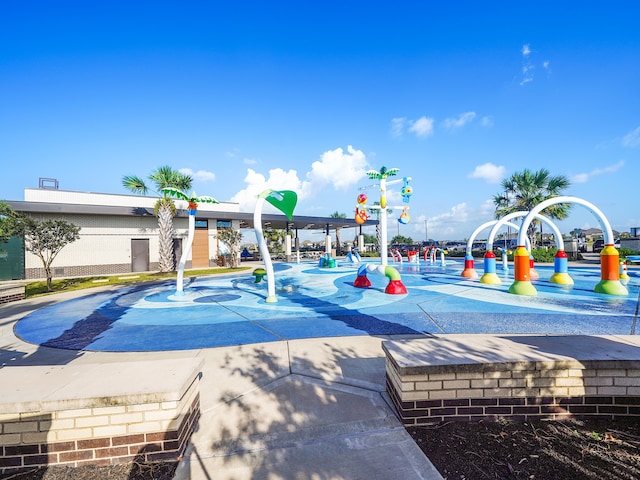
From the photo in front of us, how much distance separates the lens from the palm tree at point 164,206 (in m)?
22.2

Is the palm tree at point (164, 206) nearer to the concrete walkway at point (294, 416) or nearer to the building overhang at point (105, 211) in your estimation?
the building overhang at point (105, 211)

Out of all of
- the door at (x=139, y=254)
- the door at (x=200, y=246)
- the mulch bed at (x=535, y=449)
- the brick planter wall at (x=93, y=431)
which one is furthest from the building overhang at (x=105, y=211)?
the mulch bed at (x=535, y=449)

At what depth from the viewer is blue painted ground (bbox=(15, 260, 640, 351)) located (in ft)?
21.9

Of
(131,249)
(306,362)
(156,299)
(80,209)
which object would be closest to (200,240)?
(131,249)

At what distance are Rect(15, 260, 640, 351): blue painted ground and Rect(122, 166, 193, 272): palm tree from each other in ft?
30.8

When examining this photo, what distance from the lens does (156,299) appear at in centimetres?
1204

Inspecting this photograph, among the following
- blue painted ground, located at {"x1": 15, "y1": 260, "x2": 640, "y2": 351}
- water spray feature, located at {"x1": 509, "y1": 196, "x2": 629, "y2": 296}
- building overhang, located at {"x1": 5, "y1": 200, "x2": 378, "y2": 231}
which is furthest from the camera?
building overhang, located at {"x1": 5, "y1": 200, "x2": 378, "y2": 231}

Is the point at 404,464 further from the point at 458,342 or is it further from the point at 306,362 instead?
the point at 306,362

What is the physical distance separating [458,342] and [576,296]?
9.89m

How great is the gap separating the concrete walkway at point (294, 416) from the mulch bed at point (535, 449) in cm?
29

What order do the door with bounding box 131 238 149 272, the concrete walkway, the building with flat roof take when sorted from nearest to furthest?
the concrete walkway
the building with flat roof
the door with bounding box 131 238 149 272

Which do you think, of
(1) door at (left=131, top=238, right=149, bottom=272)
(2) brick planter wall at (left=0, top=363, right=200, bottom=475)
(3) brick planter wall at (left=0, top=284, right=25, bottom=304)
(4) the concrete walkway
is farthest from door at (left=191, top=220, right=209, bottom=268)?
(2) brick planter wall at (left=0, top=363, right=200, bottom=475)

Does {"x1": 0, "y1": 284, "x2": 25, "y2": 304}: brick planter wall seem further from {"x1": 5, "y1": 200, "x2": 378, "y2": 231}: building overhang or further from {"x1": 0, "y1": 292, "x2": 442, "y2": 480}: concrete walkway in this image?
{"x1": 0, "y1": 292, "x2": 442, "y2": 480}: concrete walkway

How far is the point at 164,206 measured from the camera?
882 inches
